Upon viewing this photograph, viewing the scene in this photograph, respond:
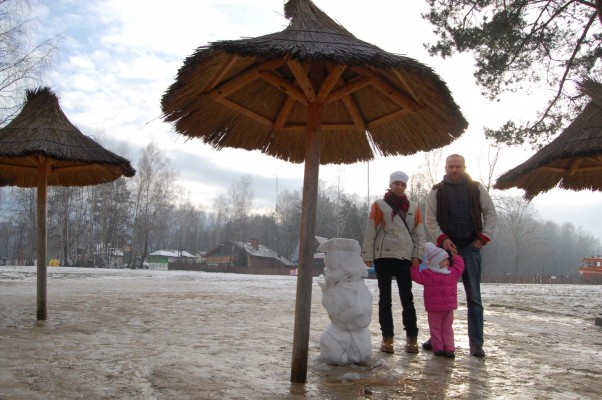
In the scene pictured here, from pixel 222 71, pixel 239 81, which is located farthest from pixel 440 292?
pixel 222 71

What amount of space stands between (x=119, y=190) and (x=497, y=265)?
5778cm

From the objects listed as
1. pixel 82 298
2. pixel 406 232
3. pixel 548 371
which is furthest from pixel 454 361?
pixel 82 298

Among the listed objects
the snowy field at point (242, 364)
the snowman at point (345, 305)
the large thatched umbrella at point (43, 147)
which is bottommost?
the snowy field at point (242, 364)

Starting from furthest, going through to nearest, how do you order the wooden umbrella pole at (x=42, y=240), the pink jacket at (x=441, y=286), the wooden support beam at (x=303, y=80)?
the wooden umbrella pole at (x=42, y=240) < the pink jacket at (x=441, y=286) < the wooden support beam at (x=303, y=80)

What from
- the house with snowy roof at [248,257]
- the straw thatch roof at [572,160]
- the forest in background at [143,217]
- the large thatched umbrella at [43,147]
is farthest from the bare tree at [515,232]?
the large thatched umbrella at [43,147]

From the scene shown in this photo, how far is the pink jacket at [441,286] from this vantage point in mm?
4375

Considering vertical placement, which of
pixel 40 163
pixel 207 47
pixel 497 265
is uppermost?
pixel 207 47

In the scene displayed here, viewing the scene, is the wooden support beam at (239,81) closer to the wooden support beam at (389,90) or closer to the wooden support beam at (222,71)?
the wooden support beam at (222,71)

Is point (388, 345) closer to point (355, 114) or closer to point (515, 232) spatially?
point (355, 114)

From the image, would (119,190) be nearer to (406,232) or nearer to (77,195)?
(77,195)

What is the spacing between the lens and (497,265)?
2997 inches

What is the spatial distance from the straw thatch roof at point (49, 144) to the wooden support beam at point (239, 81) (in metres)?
2.95

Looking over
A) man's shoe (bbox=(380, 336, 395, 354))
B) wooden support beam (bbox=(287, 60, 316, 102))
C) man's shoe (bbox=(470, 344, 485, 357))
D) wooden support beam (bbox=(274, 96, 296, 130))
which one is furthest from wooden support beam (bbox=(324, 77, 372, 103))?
man's shoe (bbox=(470, 344, 485, 357))

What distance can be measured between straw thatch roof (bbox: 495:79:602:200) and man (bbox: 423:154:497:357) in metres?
3.53
